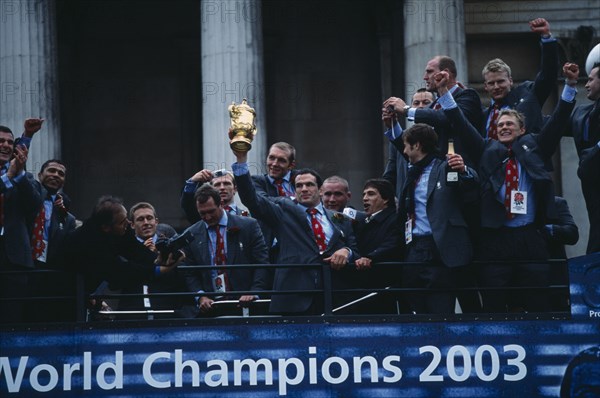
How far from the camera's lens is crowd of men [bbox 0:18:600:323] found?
12.1m

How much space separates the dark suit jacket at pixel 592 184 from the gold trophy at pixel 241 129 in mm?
3246

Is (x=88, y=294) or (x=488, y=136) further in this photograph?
(x=488, y=136)

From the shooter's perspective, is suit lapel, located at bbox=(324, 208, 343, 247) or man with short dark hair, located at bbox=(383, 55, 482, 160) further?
suit lapel, located at bbox=(324, 208, 343, 247)

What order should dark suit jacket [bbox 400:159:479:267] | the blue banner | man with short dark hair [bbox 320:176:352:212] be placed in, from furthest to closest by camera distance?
man with short dark hair [bbox 320:176:352:212], dark suit jacket [bbox 400:159:479:267], the blue banner

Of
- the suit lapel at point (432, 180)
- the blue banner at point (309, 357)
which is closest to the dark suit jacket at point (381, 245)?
the suit lapel at point (432, 180)

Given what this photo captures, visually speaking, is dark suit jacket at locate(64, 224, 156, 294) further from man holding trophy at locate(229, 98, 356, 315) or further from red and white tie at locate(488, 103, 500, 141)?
red and white tie at locate(488, 103, 500, 141)

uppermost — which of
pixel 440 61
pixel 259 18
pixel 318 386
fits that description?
pixel 259 18

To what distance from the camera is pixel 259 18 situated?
76.3ft

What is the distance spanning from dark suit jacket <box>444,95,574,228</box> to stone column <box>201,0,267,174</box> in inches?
388

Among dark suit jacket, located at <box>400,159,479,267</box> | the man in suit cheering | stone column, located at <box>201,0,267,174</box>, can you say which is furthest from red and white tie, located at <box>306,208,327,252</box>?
stone column, located at <box>201,0,267,174</box>

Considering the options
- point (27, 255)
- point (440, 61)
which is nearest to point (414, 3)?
point (440, 61)

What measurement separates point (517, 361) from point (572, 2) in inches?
635

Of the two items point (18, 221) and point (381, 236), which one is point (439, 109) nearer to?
point (381, 236)

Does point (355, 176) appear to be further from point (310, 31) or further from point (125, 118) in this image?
point (125, 118)
